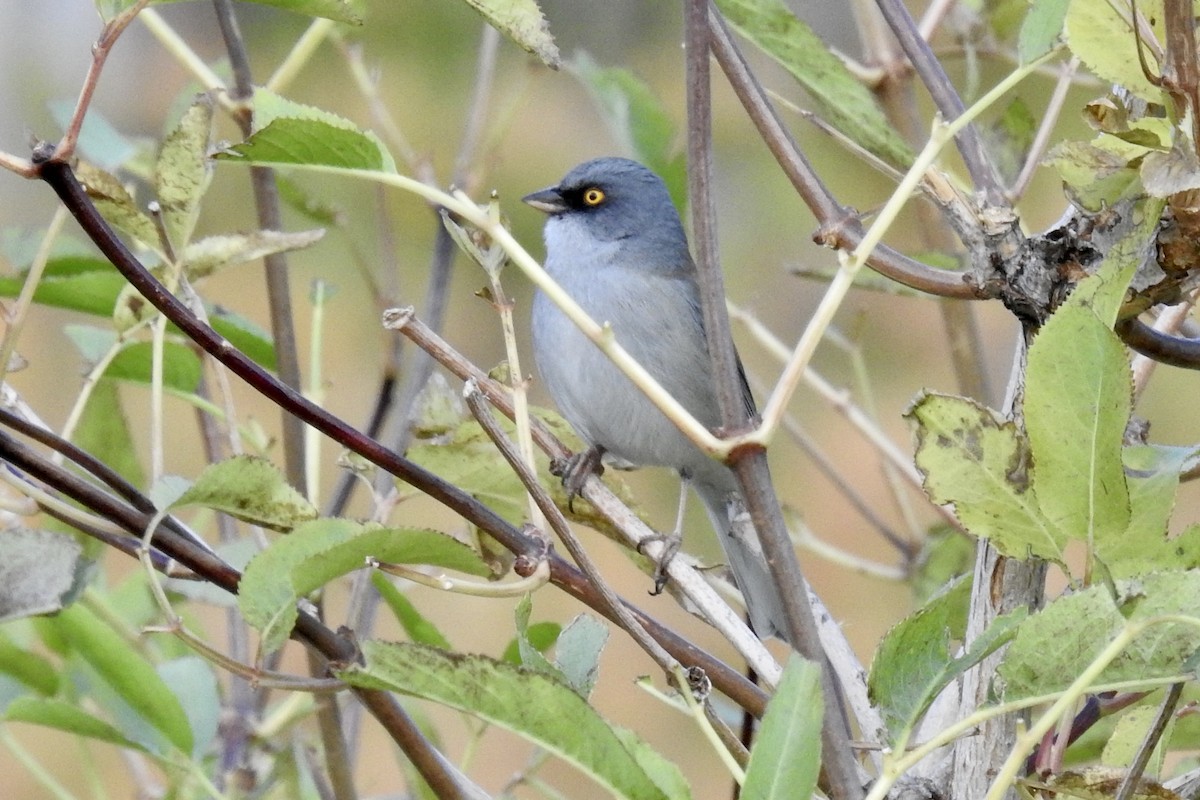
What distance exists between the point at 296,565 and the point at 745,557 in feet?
7.60

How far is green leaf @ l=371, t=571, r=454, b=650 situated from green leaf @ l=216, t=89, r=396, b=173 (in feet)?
2.46

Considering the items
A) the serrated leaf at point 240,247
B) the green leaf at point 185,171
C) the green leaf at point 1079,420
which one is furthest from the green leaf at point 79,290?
the green leaf at point 1079,420

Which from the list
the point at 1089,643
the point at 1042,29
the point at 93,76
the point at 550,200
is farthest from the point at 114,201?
the point at 550,200

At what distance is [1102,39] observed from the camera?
1261mm

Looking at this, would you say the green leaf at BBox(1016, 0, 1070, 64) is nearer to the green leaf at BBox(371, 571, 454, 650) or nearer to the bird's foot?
the bird's foot

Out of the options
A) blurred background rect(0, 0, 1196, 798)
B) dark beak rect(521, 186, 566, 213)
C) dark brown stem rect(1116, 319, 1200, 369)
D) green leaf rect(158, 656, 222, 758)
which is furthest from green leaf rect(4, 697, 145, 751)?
blurred background rect(0, 0, 1196, 798)

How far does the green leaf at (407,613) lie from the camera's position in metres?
1.88

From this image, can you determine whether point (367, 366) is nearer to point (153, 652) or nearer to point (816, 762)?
point (153, 652)

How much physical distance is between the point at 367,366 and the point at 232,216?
110cm

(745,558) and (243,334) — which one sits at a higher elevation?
(243,334)

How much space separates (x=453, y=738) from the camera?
608cm

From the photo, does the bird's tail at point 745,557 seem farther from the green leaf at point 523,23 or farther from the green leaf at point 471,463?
the green leaf at point 523,23

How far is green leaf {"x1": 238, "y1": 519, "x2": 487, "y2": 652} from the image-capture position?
4.42 feet

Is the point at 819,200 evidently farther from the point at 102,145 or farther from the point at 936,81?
the point at 102,145
